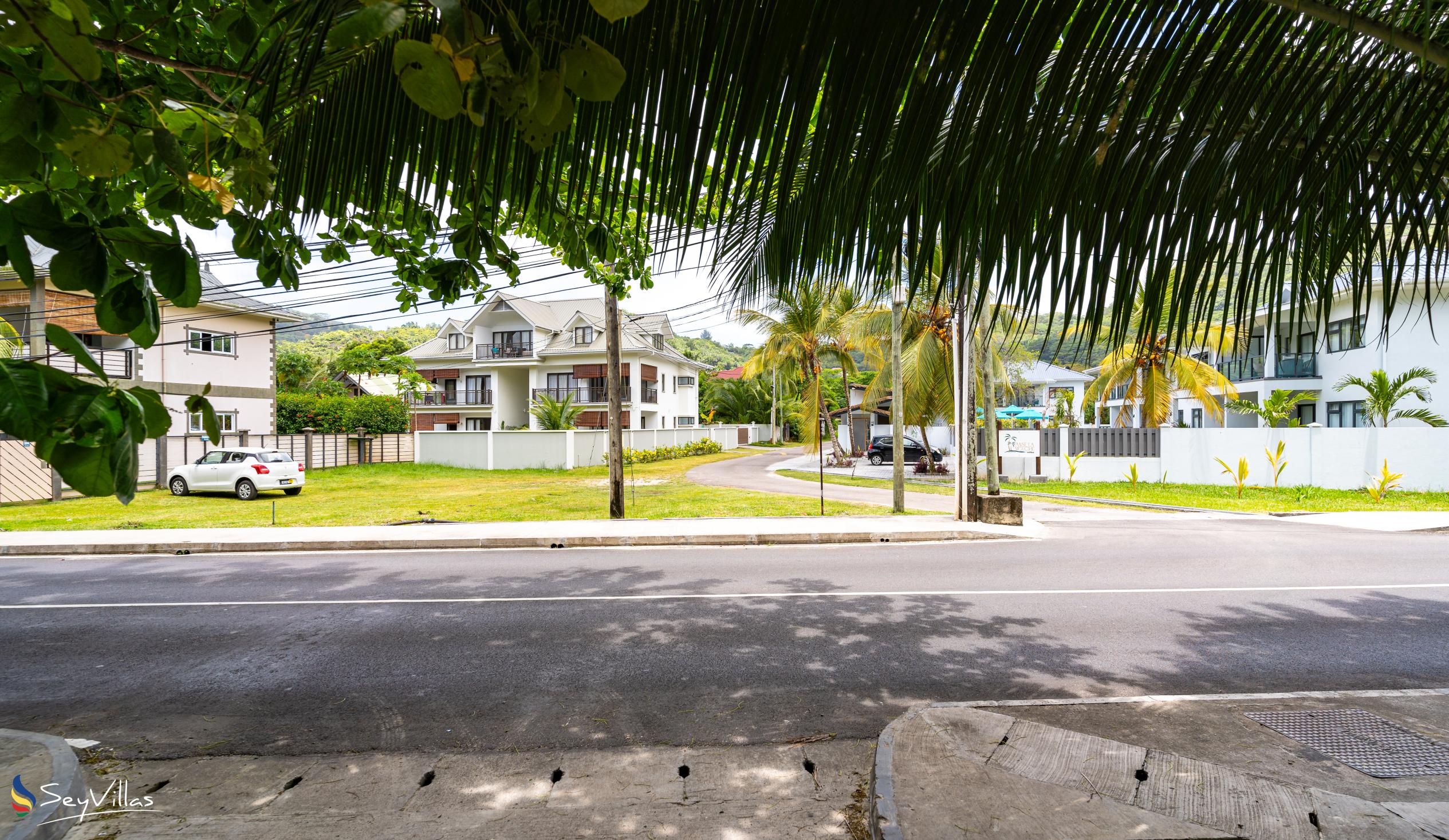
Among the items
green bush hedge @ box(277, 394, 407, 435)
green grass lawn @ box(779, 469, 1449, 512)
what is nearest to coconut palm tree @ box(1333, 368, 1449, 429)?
green grass lawn @ box(779, 469, 1449, 512)

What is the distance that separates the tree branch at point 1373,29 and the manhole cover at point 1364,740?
12.7 ft

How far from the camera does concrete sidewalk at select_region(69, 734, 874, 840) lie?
342 cm

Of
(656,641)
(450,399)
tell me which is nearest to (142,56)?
(656,641)

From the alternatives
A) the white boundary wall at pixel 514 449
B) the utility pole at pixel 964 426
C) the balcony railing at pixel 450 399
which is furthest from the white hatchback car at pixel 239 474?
the balcony railing at pixel 450 399

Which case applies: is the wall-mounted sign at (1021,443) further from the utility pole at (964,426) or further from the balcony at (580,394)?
the balcony at (580,394)

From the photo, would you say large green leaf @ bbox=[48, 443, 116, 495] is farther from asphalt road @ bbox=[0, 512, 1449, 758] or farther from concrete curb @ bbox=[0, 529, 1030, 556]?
concrete curb @ bbox=[0, 529, 1030, 556]

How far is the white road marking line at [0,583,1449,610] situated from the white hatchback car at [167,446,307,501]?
11.7m

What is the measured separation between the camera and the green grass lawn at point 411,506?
14766 mm

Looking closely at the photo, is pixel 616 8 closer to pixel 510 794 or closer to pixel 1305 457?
pixel 510 794

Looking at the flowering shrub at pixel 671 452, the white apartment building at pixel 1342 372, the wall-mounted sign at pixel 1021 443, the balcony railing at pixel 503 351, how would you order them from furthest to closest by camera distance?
the balcony railing at pixel 503 351 → the flowering shrub at pixel 671 452 → the wall-mounted sign at pixel 1021 443 → the white apartment building at pixel 1342 372

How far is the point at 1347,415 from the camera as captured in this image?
26.4 meters

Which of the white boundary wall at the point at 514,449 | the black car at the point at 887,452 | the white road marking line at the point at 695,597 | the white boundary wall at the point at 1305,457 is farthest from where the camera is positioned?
the black car at the point at 887,452

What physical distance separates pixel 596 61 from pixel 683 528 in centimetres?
1210

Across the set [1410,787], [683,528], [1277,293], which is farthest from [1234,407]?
[1277,293]
